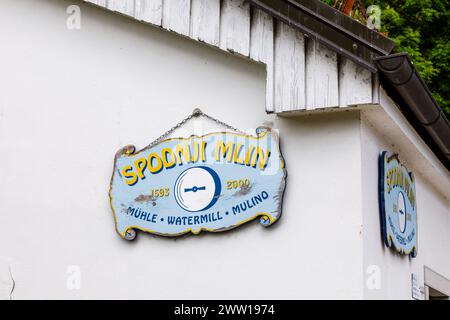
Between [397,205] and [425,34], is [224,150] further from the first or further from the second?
[425,34]

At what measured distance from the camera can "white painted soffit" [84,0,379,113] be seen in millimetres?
6848

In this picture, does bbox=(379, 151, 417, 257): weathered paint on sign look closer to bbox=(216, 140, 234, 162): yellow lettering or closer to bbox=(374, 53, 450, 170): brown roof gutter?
bbox=(374, 53, 450, 170): brown roof gutter

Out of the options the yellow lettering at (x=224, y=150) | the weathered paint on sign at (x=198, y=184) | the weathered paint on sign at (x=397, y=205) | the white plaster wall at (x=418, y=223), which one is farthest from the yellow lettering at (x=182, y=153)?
the weathered paint on sign at (x=397, y=205)

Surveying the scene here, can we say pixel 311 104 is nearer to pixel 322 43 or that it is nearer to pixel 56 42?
pixel 322 43

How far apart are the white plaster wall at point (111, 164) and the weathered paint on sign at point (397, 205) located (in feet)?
1.95

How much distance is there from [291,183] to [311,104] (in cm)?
69

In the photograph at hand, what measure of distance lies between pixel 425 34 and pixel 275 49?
12.3m

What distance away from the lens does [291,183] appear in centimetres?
715

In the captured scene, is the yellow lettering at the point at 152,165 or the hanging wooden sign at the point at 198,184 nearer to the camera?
the hanging wooden sign at the point at 198,184

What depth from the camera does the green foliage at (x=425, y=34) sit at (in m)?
17.1

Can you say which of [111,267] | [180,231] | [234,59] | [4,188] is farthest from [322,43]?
[4,188]

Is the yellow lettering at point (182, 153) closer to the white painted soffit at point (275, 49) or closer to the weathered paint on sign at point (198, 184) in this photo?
the weathered paint on sign at point (198, 184)

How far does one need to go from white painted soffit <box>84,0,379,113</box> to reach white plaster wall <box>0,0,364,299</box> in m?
0.32

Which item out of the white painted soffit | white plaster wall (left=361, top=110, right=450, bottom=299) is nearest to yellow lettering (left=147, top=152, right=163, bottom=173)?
the white painted soffit
